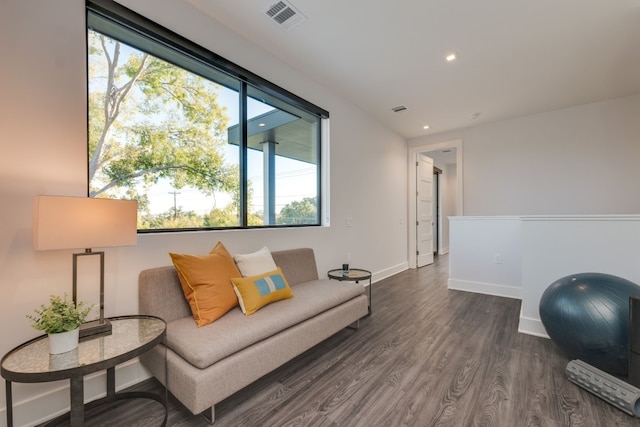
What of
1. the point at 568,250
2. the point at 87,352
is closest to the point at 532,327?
the point at 568,250

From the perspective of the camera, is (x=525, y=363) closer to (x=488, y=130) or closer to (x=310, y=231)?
(x=310, y=231)

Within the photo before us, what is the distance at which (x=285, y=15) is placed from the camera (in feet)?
7.86

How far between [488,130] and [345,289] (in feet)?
14.4

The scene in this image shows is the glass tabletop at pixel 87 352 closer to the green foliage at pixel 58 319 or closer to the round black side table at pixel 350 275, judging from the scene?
the green foliage at pixel 58 319

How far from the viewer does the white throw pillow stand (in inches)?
87.4

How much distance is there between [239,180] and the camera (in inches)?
107

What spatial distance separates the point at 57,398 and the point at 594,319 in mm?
3404

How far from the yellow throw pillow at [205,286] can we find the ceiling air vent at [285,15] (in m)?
2.11

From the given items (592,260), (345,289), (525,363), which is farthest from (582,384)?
(345,289)

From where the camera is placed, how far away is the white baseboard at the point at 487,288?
12.5 feet

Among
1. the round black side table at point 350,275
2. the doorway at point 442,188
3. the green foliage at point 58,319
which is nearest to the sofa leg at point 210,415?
the green foliage at point 58,319

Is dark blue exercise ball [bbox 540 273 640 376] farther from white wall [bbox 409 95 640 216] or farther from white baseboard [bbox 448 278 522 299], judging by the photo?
white wall [bbox 409 95 640 216]

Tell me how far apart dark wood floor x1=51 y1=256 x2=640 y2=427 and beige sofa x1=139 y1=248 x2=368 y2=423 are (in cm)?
18

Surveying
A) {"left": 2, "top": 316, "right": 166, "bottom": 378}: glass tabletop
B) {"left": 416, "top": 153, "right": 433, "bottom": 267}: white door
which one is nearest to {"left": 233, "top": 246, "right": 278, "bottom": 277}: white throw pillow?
{"left": 2, "top": 316, "right": 166, "bottom": 378}: glass tabletop
